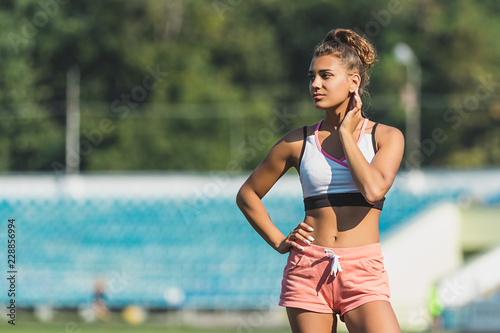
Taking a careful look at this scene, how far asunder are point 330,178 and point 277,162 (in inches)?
13.3

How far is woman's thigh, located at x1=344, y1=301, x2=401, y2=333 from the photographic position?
440 centimetres

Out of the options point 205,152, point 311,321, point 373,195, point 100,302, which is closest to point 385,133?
point 373,195

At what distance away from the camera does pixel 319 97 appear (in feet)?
15.2

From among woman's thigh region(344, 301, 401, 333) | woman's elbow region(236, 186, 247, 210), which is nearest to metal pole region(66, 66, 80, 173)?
woman's elbow region(236, 186, 247, 210)

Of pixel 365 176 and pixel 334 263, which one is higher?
pixel 365 176

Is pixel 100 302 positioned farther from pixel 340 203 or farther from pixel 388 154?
pixel 388 154

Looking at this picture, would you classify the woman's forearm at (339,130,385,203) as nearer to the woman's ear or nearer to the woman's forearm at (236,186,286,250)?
the woman's ear

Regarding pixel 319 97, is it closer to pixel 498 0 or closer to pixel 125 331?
pixel 125 331

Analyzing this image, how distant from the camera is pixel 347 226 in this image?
14.9 ft

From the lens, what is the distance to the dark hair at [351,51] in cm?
467

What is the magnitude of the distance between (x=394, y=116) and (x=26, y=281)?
1951 cm

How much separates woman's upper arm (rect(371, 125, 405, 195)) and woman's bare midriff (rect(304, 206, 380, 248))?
0.58 ft

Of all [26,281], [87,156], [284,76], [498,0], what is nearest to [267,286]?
[26,281]

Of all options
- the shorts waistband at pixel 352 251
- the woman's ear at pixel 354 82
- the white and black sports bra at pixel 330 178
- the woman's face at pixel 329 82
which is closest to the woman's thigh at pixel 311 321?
the shorts waistband at pixel 352 251
